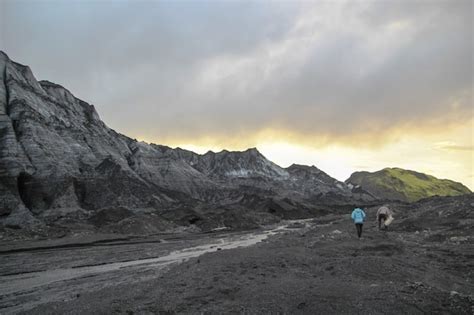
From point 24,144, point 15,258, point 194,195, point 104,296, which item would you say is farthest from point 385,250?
point 194,195

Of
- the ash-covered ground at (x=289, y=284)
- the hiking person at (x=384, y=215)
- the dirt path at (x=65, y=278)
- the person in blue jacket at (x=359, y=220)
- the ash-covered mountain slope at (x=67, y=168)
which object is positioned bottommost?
the dirt path at (x=65, y=278)

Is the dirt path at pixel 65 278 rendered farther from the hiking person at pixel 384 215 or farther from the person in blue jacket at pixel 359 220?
the hiking person at pixel 384 215

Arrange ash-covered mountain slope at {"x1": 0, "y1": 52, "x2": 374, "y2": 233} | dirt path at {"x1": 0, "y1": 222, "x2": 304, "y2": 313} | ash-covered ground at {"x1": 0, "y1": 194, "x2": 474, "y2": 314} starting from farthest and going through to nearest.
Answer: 1. ash-covered mountain slope at {"x1": 0, "y1": 52, "x2": 374, "y2": 233}
2. dirt path at {"x1": 0, "y1": 222, "x2": 304, "y2": 313}
3. ash-covered ground at {"x1": 0, "y1": 194, "x2": 474, "y2": 314}

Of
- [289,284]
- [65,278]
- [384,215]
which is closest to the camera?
[289,284]

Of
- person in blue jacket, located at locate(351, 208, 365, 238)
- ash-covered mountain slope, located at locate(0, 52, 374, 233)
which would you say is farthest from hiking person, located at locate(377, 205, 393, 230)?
ash-covered mountain slope, located at locate(0, 52, 374, 233)

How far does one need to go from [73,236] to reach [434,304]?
51.4 m

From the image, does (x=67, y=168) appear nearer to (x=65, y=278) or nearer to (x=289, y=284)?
(x=65, y=278)

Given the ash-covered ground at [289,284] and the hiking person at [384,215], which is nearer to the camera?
the ash-covered ground at [289,284]

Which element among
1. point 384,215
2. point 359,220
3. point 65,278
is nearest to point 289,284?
point 359,220

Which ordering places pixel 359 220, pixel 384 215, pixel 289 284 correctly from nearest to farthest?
pixel 289 284
pixel 359 220
pixel 384 215

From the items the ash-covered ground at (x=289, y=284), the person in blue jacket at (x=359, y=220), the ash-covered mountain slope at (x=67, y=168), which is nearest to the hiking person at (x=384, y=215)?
the ash-covered ground at (x=289, y=284)

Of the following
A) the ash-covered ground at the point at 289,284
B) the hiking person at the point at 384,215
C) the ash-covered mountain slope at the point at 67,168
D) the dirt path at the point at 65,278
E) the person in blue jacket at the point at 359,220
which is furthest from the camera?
the ash-covered mountain slope at the point at 67,168

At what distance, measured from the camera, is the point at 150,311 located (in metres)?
11.7

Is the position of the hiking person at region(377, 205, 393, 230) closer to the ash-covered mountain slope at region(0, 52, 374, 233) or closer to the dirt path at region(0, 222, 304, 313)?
the dirt path at region(0, 222, 304, 313)
